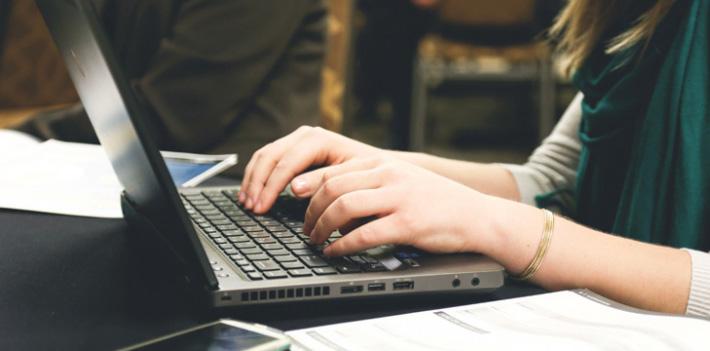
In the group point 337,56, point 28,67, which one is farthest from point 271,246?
point 28,67

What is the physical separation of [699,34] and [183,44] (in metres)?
0.94

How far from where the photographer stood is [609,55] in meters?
1.02

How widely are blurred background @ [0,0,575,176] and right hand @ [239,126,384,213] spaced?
0.63 feet

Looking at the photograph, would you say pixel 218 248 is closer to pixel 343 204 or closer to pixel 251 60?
pixel 343 204

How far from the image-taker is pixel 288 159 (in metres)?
0.78

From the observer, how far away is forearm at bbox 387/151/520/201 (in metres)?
0.93

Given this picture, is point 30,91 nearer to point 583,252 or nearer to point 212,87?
point 212,87

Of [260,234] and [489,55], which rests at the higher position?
[260,234]

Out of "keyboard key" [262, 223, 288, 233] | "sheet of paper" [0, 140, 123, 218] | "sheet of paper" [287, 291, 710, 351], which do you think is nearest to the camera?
"sheet of paper" [287, 291, 710, 351]

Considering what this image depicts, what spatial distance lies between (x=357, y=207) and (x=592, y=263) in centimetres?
20

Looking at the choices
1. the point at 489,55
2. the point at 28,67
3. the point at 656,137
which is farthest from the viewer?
the point at 489,55

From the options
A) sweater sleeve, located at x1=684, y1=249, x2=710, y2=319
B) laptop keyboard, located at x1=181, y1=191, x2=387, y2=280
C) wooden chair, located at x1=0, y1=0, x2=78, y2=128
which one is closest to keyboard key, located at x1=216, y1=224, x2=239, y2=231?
laptop keyboard, located at x1=181, y1=191, x2=387, y2=280

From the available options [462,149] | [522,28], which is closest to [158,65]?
[522,28]

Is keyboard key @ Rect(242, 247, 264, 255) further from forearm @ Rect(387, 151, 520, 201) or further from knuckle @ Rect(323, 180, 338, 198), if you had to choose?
forearm @ Rect(387, 151, 520, 201)
